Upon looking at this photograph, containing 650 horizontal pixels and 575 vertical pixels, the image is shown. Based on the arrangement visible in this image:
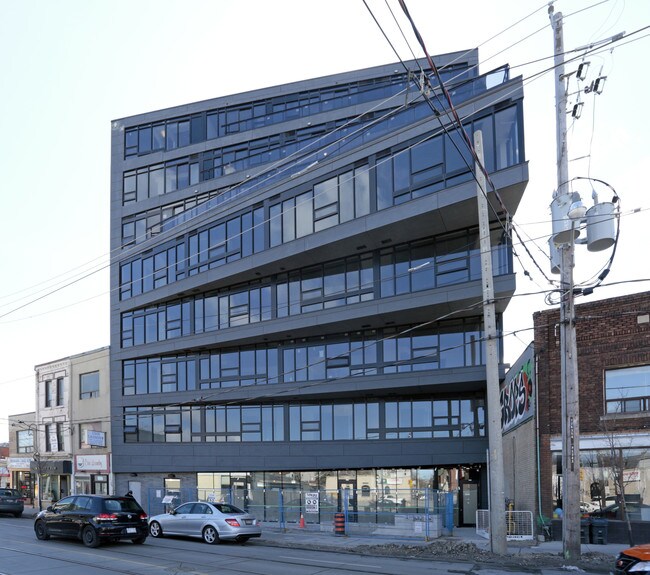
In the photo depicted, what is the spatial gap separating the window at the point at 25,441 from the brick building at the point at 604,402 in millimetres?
39169

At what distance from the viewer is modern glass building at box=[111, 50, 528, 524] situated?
87.0 feet

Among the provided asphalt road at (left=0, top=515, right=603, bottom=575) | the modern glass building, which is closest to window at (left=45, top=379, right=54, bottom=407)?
the modern glass building

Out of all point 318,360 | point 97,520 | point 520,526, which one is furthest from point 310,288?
point 97,520

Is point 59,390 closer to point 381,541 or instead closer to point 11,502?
point 11,502

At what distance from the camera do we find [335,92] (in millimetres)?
38750

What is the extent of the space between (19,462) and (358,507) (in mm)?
31882

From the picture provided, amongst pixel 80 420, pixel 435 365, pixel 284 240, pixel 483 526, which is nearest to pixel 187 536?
pixel 483 526

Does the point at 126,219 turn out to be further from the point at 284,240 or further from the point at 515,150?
the point at 515,150

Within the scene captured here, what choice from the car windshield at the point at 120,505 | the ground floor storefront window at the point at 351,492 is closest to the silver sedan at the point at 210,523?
the car windshield at the point at 120,505

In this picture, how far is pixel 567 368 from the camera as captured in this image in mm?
16000

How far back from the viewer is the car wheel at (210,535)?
2100 cm

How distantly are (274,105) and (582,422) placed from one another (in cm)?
2694

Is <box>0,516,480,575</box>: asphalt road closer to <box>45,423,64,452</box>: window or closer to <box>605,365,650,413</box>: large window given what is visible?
<box>605,365,650,413</box>: large window

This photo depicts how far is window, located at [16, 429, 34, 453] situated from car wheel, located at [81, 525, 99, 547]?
31.2 meters
